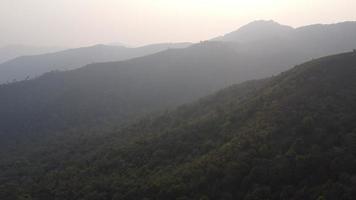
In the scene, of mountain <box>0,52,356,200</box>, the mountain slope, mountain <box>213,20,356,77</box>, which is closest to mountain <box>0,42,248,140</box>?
mountain <box>213,20,356,77</box>

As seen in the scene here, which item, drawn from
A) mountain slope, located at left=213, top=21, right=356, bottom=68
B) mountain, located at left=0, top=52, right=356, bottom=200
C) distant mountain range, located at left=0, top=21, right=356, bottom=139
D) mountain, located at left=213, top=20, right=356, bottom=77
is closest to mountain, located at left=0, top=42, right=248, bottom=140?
distant mountain range, located at left=0, top=21, right=356, bottom=139

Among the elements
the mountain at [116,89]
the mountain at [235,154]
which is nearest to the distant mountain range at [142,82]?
the mountain at [116,89]

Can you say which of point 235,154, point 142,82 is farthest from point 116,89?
point 235,154

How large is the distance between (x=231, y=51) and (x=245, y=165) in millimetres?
108598

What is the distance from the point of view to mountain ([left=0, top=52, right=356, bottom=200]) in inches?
1417

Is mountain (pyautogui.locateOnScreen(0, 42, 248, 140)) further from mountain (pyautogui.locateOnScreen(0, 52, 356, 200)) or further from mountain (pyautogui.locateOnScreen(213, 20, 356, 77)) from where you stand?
mountain (pyautogui.locateOnScreen(0, 52, 356, 200))

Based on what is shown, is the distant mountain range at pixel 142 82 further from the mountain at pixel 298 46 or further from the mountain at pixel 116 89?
the mountain at pixel 298 46

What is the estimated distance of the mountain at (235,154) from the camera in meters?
36.0

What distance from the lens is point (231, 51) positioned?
145m

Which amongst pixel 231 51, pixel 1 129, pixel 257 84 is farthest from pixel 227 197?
pixel 231 51

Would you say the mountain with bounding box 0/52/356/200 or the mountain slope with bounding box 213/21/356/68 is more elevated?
the mountain slope with bounding box 213/21/356/68

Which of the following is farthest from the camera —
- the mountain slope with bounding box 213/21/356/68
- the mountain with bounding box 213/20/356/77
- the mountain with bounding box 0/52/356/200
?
the mountain slope with bounding box 213/21/356/68

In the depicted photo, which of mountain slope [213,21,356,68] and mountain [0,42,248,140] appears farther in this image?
mountain slope [213,21,356,68]

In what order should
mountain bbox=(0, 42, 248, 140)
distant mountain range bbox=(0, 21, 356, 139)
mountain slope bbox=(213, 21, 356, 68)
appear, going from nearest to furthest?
1. mountain bbox=(0, 42, 248, 140)
2. distant mountain range bbox=(0, 21, 356, 139)
3. mountain slope bbox=(213, 21, 356, 68)
